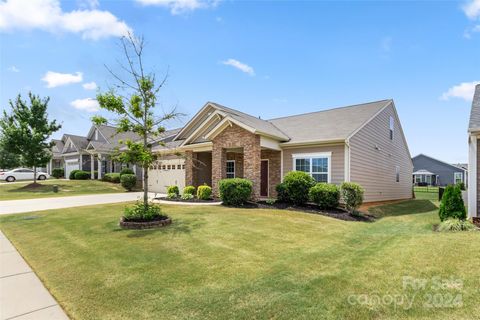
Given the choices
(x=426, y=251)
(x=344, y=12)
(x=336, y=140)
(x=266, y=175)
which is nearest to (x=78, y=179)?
(x=266, y=175)

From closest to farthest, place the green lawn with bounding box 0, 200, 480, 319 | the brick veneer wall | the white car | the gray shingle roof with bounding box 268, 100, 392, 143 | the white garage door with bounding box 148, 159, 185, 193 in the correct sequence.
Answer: the green lawn with bounding box 0, 200, 480, 319 → the brick veneer wall → the gray shingle roof with bounding box 268, 100, 392, 143 → the white garage door with bounding box 148, 159, 185, 193 → the white car

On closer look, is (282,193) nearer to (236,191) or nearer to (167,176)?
(236,191)

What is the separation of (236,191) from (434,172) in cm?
4579

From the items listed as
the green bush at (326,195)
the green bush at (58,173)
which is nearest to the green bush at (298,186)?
the green bush at (326,195)

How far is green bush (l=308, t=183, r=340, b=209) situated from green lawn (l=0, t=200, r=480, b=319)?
2991 mm

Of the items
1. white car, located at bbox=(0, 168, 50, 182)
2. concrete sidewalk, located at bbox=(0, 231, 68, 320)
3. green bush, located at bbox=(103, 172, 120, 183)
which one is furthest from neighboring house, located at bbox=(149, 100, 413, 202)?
white car, located at bbox=(0, 168, 50, 182)

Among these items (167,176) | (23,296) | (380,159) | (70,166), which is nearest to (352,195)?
(380,159)

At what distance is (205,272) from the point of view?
446cm

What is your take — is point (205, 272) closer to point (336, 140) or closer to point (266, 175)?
point (336, 140)

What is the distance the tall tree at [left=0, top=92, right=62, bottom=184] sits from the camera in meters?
23.7

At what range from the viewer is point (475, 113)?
9.61 meters

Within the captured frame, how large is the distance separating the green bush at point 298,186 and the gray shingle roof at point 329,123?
245cm

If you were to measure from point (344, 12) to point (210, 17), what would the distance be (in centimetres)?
584

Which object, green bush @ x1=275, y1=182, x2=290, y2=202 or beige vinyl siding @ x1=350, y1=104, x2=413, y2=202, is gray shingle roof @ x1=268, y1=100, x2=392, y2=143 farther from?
green bush @ x1=275, y1=182, x2=290, y2=202
